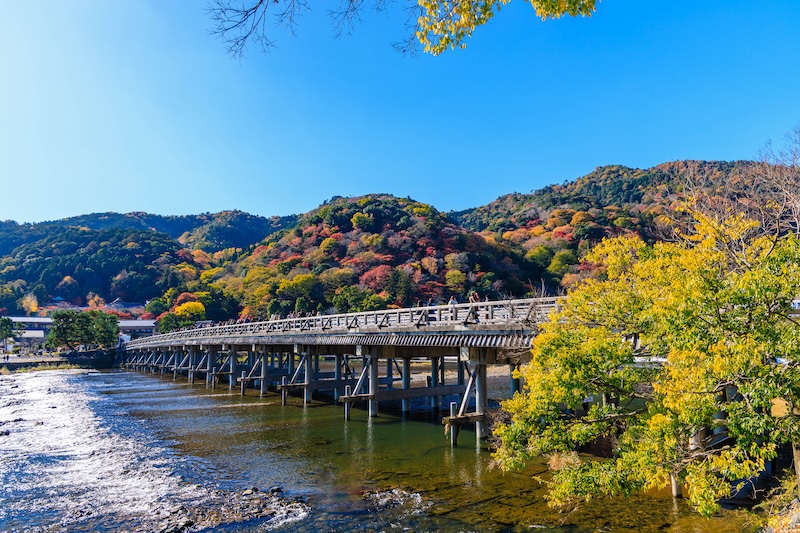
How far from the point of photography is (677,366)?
666 centimetres

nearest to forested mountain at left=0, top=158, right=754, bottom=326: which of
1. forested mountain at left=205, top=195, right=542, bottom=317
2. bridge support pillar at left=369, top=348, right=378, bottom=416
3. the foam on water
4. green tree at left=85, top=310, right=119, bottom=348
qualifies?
forested mountain at left=205, top=195, right=542, bottom=317

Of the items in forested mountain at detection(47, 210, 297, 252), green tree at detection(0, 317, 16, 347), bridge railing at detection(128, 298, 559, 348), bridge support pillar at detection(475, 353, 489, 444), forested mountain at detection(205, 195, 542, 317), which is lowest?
bridge support pillar at detection(475, 353, 489, 444)

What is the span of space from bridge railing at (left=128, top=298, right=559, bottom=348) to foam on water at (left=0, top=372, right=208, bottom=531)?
8.94 m

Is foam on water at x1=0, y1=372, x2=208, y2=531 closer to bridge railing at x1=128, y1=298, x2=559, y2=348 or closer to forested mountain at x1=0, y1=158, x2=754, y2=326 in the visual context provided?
bridge railing at x1=128, y1=298, x2=559, y2=348

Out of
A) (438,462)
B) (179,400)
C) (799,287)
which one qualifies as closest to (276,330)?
(179,400)

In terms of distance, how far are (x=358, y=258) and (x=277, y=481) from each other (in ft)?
205

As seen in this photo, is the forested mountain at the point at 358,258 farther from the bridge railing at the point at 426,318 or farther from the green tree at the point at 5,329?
the bridge railing at the point at 426,318

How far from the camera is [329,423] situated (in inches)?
851

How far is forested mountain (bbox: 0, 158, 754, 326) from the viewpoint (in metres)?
67.1

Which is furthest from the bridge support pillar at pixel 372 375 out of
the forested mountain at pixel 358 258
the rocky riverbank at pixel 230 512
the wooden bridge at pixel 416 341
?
the forested mountain at pixel 358 258

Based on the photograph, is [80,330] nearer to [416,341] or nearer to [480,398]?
[416,341]

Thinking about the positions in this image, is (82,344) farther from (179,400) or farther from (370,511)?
(370,511)

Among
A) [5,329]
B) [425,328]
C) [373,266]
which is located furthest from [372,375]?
[5,329]

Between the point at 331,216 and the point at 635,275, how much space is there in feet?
277
